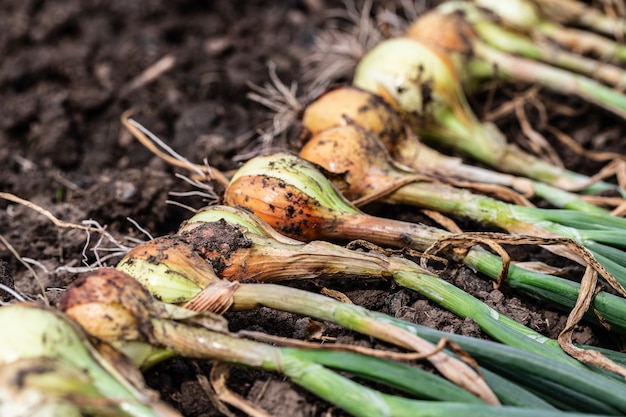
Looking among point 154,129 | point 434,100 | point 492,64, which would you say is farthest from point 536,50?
point 154,129

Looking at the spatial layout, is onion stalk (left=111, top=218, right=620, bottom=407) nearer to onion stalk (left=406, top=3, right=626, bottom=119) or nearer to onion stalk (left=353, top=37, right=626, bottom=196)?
onion stalk (left=353, top=37, right=626, bottom=196)

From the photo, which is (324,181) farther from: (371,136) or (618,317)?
(618,317)

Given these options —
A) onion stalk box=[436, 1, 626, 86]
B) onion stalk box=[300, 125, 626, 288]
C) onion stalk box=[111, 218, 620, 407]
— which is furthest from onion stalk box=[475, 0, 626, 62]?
onion stalk box=[111, 218, 620, 407]

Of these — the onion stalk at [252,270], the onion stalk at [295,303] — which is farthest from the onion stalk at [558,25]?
the onion stalk at [295,303]

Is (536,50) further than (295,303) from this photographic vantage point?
Yes

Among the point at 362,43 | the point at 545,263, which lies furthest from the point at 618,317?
the point at 362,43

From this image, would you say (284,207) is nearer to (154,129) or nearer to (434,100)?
(434,100)
